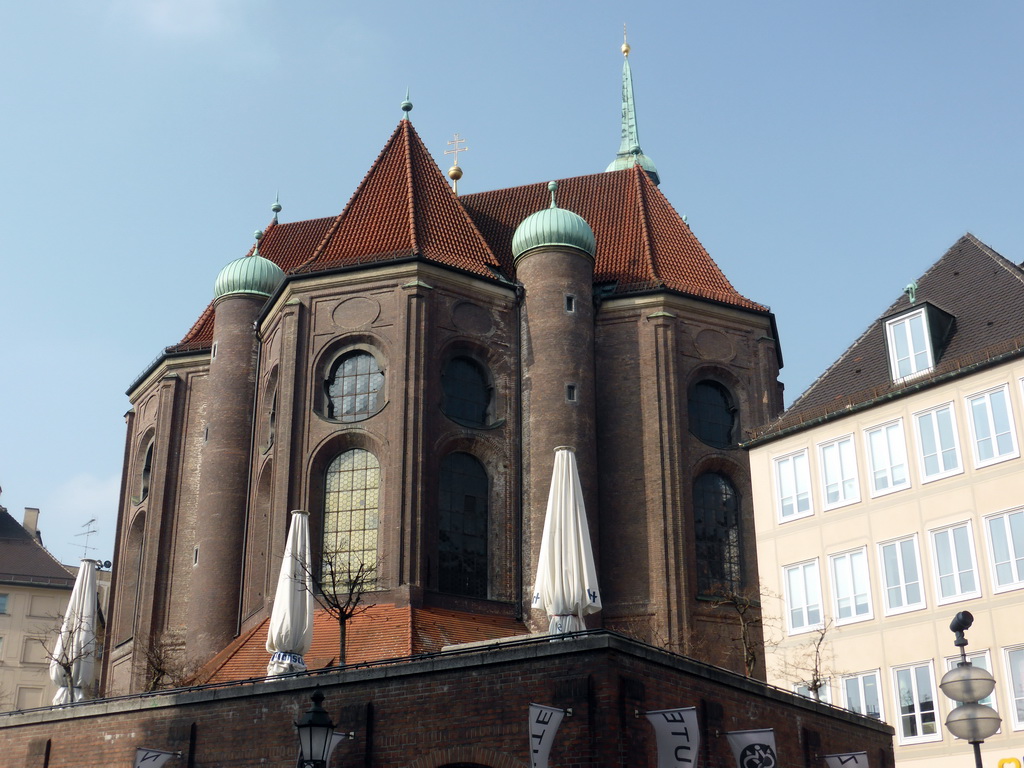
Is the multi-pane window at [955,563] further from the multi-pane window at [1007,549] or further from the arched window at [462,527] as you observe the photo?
the arched window at [462,527]

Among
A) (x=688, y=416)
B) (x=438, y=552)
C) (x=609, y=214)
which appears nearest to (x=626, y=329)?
(x=688, y=416)

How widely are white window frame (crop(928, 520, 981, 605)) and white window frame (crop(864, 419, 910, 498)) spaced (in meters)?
1.48

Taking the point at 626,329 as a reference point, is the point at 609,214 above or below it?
above

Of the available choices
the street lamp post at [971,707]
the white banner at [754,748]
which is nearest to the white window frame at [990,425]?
the white banner at [754,748]

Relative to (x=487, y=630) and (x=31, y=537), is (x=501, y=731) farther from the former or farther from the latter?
(x=31, y=537)

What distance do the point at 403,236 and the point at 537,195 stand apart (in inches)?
329

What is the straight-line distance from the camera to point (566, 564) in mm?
25656

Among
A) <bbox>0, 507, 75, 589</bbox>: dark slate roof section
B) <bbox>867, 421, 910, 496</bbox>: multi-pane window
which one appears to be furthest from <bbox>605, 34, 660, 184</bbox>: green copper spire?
<bbox>867, 421, 910, 496</bbox>: multi-pane window

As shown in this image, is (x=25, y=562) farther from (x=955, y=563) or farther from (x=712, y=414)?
(x=955, y=563)

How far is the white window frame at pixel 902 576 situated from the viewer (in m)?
29.0

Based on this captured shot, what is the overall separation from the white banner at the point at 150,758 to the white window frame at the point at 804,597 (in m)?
14.9

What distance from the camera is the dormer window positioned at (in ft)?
102

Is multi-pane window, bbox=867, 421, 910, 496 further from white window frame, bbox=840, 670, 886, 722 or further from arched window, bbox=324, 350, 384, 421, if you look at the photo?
arched window, bbox=324, 350, 384, 421

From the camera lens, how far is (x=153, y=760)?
2272 centimetres
